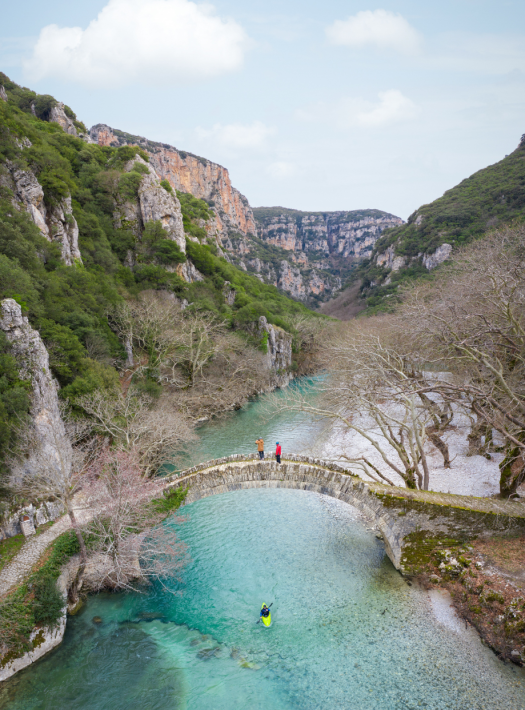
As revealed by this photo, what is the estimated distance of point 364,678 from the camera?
8156 millimetres

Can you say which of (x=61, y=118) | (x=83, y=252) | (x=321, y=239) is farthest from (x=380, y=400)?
(x=321, y=239)

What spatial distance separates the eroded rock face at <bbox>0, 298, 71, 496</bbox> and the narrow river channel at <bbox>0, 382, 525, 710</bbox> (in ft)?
18.2

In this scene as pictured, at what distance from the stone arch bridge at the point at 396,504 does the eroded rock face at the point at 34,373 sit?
4980 mm

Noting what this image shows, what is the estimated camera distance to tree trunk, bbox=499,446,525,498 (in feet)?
38.8

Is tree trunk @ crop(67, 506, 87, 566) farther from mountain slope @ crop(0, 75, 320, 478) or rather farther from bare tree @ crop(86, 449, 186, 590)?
mountain slope @ crop(0, 75, 320, 478)

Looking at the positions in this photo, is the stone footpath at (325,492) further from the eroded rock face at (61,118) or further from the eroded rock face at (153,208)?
the eroded rock face at (61,118)

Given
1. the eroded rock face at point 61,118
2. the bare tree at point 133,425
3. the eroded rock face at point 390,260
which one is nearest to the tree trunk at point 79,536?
the bare tree at point 133,425

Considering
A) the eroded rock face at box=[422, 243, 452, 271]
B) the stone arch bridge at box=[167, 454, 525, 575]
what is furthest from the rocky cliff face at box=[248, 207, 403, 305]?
the stone arch bridge at box=[167, 454, 525, 575]

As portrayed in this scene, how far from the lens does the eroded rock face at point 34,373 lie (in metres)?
13.0

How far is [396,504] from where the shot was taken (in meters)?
10.4

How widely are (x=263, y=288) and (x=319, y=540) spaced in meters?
47.6

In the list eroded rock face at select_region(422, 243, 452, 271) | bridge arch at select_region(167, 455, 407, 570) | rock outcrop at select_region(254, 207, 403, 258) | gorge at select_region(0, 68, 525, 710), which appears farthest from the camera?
rock outcrop at select_region(254, 207, 403, 258)

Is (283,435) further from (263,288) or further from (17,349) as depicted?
(263,288)

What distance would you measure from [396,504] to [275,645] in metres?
5.02
